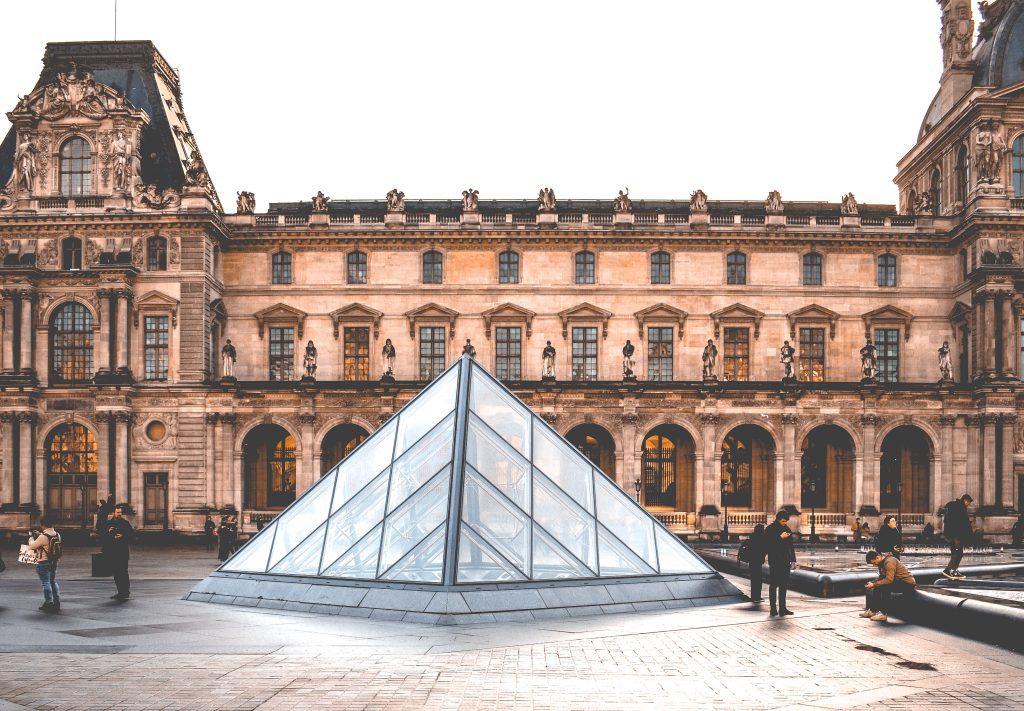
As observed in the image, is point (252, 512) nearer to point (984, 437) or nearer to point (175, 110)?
point (175, 110)

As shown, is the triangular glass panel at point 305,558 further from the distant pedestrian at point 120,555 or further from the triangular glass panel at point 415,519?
the distant pedestrian at point 120,555

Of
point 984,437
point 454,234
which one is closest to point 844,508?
point 984,437

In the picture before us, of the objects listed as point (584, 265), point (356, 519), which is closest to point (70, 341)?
point (584, 265)

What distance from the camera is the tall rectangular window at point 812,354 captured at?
153 feet

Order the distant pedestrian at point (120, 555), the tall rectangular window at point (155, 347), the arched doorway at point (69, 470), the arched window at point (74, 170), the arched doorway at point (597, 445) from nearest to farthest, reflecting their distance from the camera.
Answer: the distant pedestrian at point (120, 555) → the arched doorway at point (69, 470) → the tall rectangular window at point (155, 347) → the arched window at point (74, 170) → the arched doorway at point (597, 445)

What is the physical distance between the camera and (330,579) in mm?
18266

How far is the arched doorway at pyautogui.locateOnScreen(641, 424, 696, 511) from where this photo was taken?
47125mm

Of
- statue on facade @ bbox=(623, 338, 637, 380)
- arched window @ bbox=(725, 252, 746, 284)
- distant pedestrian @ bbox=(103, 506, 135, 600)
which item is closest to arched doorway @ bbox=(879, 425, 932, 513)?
arched window @ bbox=(725, 252, 746, 284)

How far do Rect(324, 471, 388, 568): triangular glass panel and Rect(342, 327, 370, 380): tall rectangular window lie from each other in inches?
1076

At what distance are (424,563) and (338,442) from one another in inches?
1179

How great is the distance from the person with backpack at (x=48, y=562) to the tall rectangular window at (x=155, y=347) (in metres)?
26.5

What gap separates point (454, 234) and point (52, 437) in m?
17.7

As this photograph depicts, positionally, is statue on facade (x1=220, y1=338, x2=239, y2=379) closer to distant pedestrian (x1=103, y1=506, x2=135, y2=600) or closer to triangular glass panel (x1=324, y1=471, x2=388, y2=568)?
distant pedestrian (x1=103, y1=506, x2=135, y2=600)

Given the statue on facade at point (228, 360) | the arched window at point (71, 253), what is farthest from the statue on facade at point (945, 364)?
the arched window at point (71, 253)
